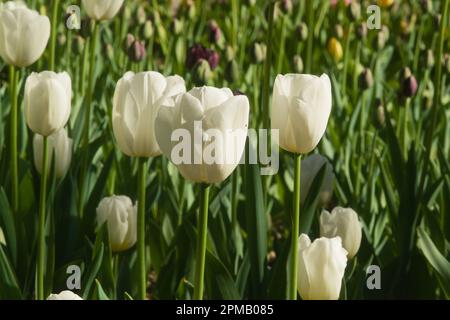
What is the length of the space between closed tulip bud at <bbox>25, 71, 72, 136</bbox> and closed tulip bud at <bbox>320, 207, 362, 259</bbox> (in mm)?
505

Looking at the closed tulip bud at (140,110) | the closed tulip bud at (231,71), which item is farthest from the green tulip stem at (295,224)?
the closed tulip bud at (231,71)

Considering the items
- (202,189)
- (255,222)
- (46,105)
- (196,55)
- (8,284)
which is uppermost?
(196,55)

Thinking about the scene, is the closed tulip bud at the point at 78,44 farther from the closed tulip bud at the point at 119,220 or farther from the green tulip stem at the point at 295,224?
the green tulip stem at the point at 295,224

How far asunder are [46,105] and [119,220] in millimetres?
313

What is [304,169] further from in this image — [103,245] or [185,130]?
[185,130]

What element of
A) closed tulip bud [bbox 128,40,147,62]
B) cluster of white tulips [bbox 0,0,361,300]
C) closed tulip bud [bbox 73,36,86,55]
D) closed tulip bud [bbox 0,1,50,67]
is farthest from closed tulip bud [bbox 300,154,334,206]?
closed tulip bud [bbox 73,36,86,55]

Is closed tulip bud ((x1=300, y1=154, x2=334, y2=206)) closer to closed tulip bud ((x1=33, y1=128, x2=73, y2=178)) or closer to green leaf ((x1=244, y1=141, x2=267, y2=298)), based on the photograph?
green leaf ((x1=244, y1=141, x2=267, y2=298))

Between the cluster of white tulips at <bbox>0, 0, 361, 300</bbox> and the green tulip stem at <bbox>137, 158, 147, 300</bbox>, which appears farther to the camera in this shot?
the green tulip stem at <bbox>137, 158, 147, 300</bbox>

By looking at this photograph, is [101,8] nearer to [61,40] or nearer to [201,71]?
[201,71]

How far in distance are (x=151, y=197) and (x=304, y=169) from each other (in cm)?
36

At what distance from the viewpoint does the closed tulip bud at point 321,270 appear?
1.41 metres

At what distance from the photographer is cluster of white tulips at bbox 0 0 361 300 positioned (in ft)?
4.20

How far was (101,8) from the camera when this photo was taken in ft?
7.09

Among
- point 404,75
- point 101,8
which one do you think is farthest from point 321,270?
point 404,75
